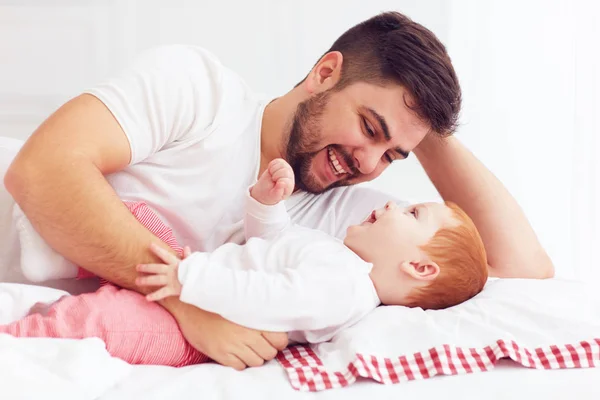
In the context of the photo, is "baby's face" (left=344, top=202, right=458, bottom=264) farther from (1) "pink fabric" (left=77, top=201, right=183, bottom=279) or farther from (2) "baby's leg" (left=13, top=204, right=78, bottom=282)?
(2) "baby's leg" (left=13, top=204, right=78, bottom=282)

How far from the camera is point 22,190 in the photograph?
4.32 ft

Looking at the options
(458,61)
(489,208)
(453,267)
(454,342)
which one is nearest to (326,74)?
(489,208)

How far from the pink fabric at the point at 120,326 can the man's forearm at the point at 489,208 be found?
3.09ft

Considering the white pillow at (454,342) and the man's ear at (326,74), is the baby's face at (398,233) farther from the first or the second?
the man's ear at (326,74)

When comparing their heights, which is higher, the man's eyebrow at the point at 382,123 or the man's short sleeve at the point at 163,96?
the man's short sleeve at the point at 163,96

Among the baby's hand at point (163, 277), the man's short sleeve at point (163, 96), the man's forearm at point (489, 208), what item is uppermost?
the man's short sleeve at point (163, 96)

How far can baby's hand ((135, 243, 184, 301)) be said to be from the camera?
121 cm

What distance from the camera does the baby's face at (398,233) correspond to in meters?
1.38

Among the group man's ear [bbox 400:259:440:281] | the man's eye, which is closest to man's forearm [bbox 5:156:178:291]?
man's ear [bbox 400:259:440:281]

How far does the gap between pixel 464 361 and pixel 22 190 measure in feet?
2.97

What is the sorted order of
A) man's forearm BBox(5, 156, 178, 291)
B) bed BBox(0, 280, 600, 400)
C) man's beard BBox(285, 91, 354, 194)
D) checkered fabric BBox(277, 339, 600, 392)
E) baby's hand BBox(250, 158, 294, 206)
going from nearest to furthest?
bed BBox(0, 280, 600, 400) < checkered fabric BBox(277, 339, 600, 392) < man's forearm BBox(5, 156, 178, 291) < baby's hand BBox(250, 158, 294, 206) < man's beard BBox(285, 91, 354, 194)

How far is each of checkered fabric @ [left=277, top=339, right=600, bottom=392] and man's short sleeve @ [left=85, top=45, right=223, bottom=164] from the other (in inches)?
24.5

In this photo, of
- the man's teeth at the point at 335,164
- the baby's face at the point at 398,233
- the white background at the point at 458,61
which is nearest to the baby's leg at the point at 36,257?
the baby's face at the point at 398,233

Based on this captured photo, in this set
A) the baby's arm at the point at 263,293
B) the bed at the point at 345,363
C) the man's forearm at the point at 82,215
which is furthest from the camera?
the man's forearm at the point at 82,215
